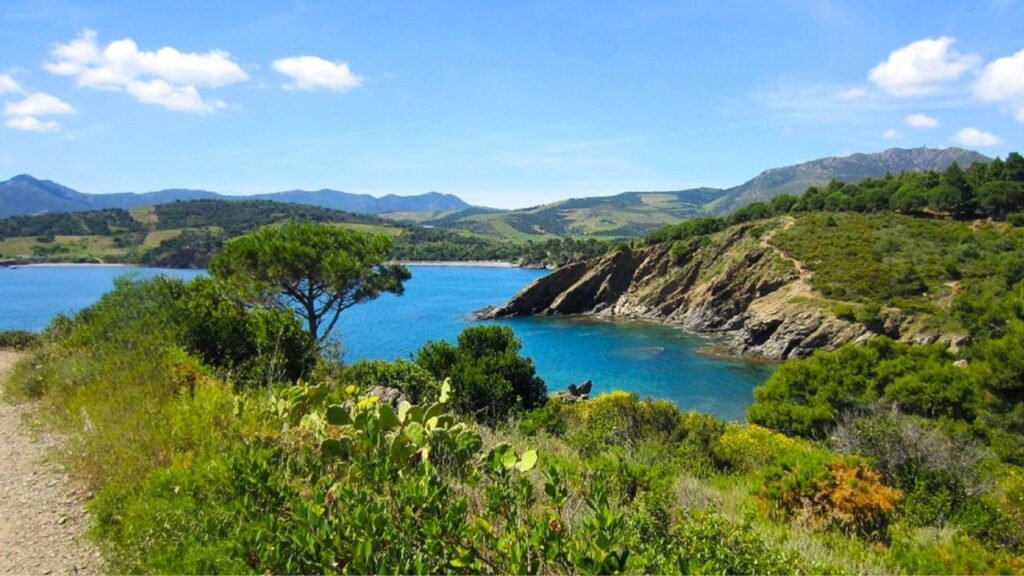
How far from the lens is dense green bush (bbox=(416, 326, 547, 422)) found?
53.9ft

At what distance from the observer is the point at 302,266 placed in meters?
23.1

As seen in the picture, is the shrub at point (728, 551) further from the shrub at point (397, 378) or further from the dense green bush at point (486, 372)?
the dense green bush at point (486, 372)

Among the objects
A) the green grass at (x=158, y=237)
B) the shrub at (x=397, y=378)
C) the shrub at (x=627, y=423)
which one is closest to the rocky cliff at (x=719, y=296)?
the shrub at (x=627, y=423)

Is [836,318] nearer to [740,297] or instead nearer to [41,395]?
[740,297]

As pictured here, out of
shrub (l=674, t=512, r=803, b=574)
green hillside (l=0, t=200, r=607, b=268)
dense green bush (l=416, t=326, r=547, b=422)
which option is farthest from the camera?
green hillside (l=0, t=200, r=607, b=268)

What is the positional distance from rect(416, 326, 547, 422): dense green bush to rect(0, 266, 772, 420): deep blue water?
3.14 meters

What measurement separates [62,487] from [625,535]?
6.84 m

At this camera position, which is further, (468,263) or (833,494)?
(468,263)

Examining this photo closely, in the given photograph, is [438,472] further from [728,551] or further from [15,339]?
[15,339]

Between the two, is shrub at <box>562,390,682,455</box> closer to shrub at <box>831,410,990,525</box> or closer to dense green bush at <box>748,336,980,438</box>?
shrub at <box>831,410,990,525</box>

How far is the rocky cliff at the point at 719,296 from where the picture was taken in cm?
4594

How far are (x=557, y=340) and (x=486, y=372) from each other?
127ft

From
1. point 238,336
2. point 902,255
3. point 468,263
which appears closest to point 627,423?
point 238,336

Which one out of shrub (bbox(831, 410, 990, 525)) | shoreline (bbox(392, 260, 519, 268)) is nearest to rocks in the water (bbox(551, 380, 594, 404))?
shrub (bbox(831, 410, 990, 525))
